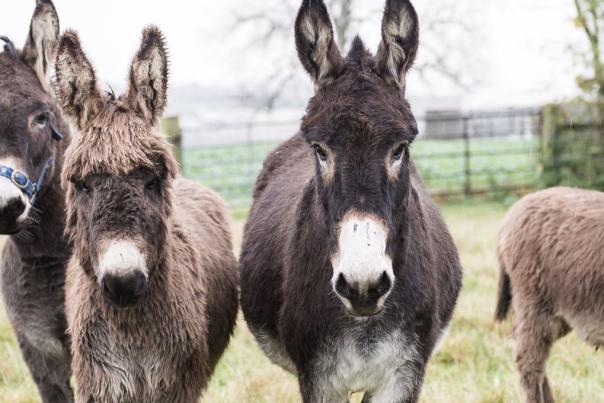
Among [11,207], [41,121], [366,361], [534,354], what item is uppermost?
Result: [41,121]

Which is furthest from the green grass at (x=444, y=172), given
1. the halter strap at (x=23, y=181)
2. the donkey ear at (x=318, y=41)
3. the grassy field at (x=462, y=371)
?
the donkey ear at (x=318, y=41)

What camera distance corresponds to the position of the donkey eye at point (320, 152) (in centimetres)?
318

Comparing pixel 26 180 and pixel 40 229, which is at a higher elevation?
pixel 26 180

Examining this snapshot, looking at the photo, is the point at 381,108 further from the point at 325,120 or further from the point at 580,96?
the point at 580,96

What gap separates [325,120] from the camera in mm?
3156

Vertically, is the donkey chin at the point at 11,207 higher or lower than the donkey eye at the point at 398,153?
lower

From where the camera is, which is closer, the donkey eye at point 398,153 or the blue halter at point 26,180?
the donkey eye at point 398,153

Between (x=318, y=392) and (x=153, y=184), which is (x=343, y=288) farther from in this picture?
(x=153, y=184)

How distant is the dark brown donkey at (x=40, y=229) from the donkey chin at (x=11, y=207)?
0.91ft

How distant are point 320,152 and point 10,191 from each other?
1532 mm

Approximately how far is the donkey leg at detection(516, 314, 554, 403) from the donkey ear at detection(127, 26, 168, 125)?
313cm

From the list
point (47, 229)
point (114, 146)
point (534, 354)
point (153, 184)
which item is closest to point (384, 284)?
point (153, 184)

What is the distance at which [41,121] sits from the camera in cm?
409

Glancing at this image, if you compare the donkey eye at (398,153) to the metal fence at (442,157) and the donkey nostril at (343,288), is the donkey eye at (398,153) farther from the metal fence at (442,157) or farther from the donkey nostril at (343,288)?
the metal fence at (442,157)
